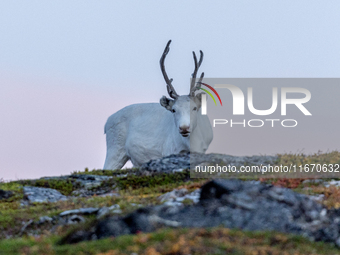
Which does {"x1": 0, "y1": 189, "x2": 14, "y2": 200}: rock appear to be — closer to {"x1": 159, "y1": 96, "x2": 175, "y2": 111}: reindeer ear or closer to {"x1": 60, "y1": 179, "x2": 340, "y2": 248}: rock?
{"x1": 159, "y1": 96, "x2": 175, "y2": 111}: reindeer ear

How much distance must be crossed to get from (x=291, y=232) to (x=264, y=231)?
0.60 m

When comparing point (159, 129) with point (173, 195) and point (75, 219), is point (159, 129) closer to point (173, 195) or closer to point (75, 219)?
point (173, 195)

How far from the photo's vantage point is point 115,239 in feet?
28.5

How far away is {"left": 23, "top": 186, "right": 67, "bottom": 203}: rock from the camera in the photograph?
59.0ft

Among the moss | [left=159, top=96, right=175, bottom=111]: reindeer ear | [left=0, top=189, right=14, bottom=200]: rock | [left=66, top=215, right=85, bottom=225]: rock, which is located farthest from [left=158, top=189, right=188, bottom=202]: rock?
[left=159, top=96, right=175, bottom=111]: reindeer ear

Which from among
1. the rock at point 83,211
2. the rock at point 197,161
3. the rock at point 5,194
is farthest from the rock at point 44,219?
the rock at point 197,161

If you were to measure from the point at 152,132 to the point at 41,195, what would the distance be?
338 inches

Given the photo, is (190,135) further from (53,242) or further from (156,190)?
(53,242)

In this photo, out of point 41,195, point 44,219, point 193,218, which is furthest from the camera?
point 41,195

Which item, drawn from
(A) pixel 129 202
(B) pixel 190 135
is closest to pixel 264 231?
(A) pixel 129 202

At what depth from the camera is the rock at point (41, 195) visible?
17980 millimetres

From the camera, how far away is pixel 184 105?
71.8 ft

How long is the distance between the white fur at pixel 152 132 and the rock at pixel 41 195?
5.60 m

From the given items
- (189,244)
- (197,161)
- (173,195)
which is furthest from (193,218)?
(197,161)
